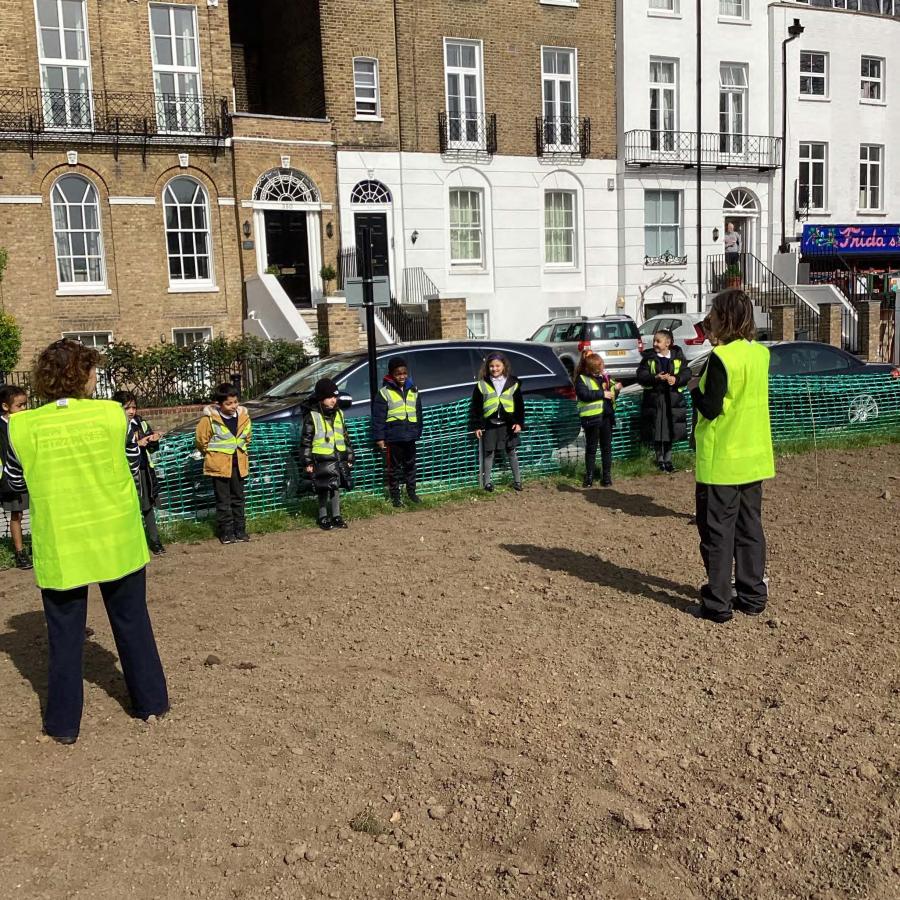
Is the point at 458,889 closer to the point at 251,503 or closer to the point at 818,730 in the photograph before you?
the point at 818,730

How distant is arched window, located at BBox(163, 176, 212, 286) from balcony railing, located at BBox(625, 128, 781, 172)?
1300cm

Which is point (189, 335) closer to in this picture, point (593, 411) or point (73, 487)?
point (593, 411)

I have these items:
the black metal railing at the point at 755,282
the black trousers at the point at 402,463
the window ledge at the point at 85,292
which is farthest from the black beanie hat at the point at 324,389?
the black metal railing at the point at 755,282

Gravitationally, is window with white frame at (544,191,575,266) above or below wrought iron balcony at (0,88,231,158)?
below

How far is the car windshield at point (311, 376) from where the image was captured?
1150cm

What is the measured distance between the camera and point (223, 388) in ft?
29.9

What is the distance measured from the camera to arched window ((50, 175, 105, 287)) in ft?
73.6

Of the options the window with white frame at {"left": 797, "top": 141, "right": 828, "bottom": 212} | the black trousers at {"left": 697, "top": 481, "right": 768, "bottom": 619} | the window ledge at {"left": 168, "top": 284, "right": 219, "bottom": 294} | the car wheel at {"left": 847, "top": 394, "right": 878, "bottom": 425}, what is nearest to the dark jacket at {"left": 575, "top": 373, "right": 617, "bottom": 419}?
the car wheel at {"left": 847, "top": 394, "right": 878, "bottom": 425}

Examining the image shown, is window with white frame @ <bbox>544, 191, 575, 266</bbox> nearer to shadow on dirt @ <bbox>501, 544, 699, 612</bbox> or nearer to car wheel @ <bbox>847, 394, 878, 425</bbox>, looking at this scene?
car wheel @ <bbox>847, 394, 878, 425</bbox>

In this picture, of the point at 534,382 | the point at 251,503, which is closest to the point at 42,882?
the point at 251,503

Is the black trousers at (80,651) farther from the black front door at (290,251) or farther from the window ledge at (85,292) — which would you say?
the black front door at (290,251)

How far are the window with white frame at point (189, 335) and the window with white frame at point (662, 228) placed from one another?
45.0ft

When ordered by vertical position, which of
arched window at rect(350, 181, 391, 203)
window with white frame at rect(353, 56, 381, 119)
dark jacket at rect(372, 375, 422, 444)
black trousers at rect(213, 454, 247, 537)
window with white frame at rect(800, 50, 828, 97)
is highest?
window with white frame at rect(800, 50, 828, 97)

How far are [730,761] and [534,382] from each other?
8078mm
